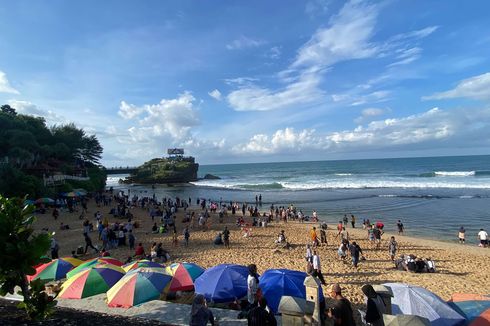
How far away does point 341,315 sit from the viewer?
5785mm

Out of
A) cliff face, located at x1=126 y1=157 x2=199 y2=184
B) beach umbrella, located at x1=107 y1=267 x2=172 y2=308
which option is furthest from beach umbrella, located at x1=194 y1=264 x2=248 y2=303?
cliff face, located at x1=126 y1=157 x2=199 y2=184

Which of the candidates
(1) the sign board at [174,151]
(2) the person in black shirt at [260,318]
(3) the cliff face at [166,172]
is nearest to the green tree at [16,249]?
(2) the person in black shirt at [260,318]

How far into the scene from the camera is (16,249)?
561 cm

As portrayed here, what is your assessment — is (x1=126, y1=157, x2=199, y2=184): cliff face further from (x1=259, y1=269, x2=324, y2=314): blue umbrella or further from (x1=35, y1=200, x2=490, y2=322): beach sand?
(x1=259, y1=269, x2=324, y2=314): blue umbrella

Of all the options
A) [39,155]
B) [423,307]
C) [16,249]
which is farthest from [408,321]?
[39,155]

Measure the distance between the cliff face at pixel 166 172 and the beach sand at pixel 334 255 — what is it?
55.1 metres

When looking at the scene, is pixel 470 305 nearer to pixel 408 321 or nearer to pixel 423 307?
pixel 423 307

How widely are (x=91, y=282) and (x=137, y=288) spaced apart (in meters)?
1.56

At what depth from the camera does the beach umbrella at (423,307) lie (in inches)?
263

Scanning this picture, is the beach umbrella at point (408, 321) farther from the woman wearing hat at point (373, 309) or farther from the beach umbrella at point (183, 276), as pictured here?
the beach umbrella at point (183, 276)

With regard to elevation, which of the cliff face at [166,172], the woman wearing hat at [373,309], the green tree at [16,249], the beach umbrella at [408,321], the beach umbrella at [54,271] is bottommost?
the beach umbrella at [54,271]

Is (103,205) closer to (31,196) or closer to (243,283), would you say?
(31,196)

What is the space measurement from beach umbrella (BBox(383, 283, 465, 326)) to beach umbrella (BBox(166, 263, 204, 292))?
5.26 m

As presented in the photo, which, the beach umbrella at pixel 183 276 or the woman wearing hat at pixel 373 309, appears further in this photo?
the beach umbrella at pixel 183 276
